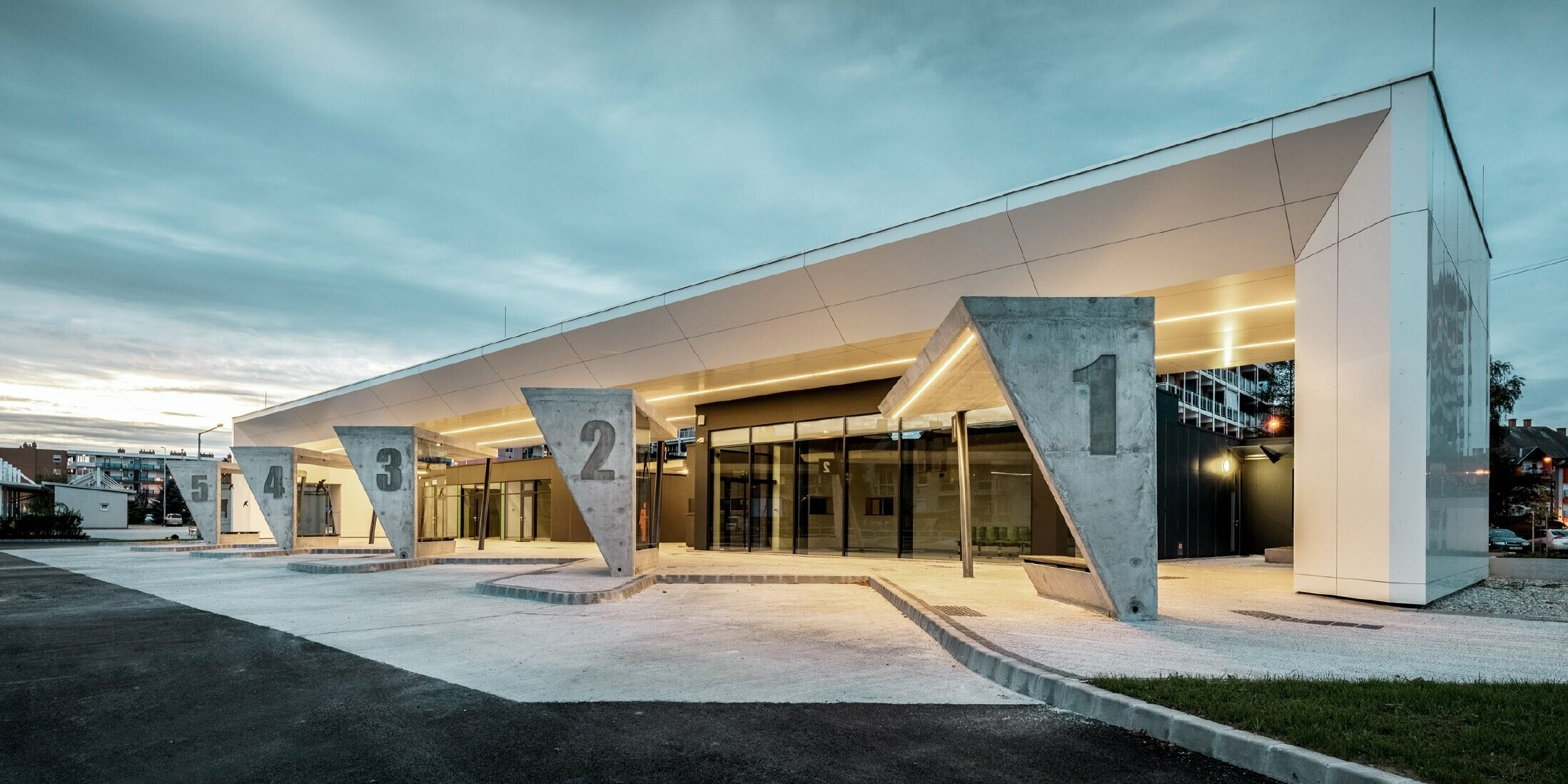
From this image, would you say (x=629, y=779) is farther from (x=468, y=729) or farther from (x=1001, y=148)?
(x=1001, y=148)

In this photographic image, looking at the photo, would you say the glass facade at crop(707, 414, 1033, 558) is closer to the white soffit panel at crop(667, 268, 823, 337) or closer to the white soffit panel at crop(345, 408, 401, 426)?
the white soffit panel at crop(667, 268, 823, 337)

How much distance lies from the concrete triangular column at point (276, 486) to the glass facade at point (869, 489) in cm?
1314

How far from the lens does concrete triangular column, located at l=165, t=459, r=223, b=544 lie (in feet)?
104

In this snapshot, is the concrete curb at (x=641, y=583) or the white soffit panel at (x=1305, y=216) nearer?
the white soffit panel at (x=1305, y=216)

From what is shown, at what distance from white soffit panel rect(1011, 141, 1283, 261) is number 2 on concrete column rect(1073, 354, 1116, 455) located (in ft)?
14.8

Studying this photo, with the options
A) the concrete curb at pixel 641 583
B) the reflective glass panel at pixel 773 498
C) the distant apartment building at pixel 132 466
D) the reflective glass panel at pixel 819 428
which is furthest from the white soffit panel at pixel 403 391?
the distant apartment building at pixel 132 466

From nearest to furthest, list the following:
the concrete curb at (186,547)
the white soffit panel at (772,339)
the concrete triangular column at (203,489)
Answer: the white soffit panel at (772,339), the concrete curb at (186,547), the concrete triangular column at (203,489)

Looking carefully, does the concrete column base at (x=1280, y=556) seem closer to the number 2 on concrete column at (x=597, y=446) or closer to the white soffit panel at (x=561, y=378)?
the number 2 on concrete column at (x=597, y=446)

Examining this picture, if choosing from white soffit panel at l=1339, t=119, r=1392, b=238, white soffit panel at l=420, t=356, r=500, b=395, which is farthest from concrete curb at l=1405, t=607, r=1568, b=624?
white soffit panel at l=420, t=356, r=500, b=395

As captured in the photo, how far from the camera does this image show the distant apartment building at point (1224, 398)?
5747 centimetres

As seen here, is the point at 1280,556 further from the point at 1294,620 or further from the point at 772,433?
the point at 1294,620

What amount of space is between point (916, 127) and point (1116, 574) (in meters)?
15.8

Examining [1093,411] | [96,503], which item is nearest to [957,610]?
[1093,411]

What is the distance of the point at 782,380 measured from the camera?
23.8 metres
